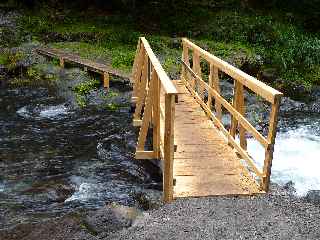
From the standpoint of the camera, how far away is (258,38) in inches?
880

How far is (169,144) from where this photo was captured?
261 inches

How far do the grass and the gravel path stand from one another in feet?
35.8

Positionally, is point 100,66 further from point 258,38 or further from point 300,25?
point 300,25

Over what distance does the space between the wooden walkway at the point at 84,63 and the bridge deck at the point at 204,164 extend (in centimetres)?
650

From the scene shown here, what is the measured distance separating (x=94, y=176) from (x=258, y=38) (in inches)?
573

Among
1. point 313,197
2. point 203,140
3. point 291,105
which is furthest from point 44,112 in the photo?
point 313,197

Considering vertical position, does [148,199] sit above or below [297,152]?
above

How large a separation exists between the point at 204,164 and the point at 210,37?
50.0ft

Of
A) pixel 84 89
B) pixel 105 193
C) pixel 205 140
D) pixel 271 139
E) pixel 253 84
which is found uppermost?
pixel 253 84

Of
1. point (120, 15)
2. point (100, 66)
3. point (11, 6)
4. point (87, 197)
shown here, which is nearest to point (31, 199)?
point (87, 197)

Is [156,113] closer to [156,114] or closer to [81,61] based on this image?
[156,114]

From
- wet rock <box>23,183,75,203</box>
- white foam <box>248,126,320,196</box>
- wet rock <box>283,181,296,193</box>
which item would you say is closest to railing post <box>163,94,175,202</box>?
wet rock <box>23,183,75,203</box>

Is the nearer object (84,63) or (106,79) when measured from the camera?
(106,79)

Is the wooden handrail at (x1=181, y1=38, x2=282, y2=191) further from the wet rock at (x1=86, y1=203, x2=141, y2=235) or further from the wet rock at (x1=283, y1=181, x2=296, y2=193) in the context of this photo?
the wet rock at (x1=86, y1=203, x2=141, y2=235)
